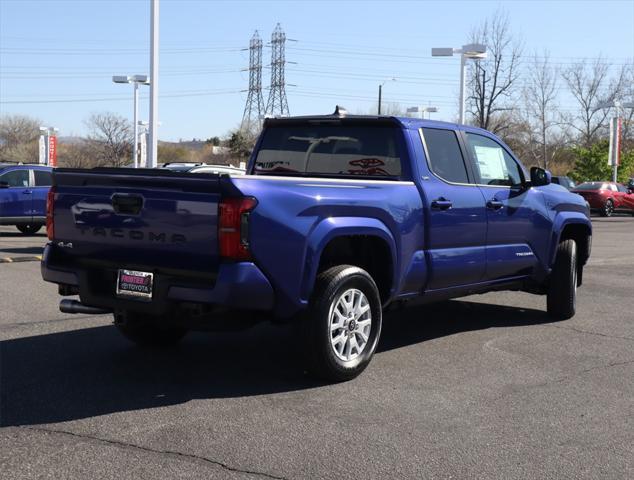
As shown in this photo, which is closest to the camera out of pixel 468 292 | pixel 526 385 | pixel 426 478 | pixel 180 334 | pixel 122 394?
pixel 426 478

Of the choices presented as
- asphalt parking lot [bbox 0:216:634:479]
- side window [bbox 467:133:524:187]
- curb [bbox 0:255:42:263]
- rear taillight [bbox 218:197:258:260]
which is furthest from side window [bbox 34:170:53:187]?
rear taillight [bbox 218:197:258:260]

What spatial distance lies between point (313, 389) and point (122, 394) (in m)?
1.30

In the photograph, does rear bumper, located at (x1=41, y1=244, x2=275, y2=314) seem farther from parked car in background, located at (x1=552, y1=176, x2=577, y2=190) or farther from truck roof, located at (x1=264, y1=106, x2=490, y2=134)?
parked car in background, located at (x1=552, y1=176, x2=577, y2=190)

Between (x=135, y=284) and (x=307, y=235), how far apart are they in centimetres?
121

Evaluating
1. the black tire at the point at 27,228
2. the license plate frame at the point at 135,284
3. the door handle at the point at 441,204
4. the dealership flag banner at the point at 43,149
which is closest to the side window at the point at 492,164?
the door handle at the point at 441,204

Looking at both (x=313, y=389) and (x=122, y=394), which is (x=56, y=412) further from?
(x=313, y=389)

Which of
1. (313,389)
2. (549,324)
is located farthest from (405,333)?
(313,389)

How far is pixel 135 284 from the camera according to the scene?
5.44 meters

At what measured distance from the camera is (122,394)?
5363 millimetres

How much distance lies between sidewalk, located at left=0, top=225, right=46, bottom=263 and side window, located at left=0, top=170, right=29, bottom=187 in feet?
4.06

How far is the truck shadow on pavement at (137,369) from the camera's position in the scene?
5.16 meters

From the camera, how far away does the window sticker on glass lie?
7560mm

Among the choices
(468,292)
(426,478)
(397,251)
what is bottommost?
(426,478)

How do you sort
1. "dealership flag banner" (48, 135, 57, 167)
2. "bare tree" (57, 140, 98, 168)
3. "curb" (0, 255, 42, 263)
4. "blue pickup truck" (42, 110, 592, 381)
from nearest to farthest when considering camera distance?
"blue pickup truck" (42, 110, 592, 381) → "curb" (0, 255, 42, 263) → "dealership flag banner" (48, 135, 57, 167) → "bare tree" (57, 140, 98, 168)
